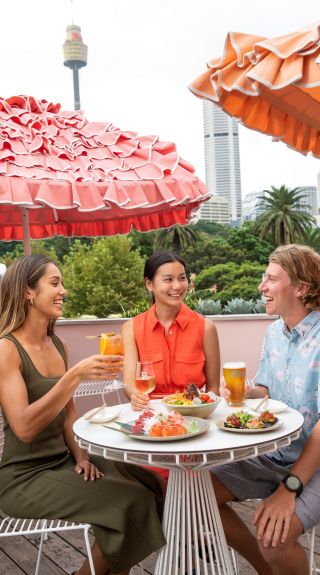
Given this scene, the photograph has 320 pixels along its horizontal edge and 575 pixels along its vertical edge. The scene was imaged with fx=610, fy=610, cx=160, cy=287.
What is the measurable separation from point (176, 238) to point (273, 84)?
43473 millimetres

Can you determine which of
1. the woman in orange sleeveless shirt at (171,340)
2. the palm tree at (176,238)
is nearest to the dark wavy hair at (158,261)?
the woman in orange sleeveless shirt at (171,340)

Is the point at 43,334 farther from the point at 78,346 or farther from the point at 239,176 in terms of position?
the point at 239,176

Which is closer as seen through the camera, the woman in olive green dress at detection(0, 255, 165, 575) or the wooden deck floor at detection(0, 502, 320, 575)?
the woman in olive green dress at detection(0, 255, 165, 575)

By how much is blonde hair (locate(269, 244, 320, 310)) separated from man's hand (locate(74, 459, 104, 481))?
1.03 meters

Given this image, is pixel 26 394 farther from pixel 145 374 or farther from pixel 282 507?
pixel 282 507

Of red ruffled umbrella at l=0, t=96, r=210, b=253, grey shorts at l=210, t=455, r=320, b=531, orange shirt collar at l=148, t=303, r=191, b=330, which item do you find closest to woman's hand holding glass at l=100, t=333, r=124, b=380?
grey shorts at l=210, t=455, r=320, b=531

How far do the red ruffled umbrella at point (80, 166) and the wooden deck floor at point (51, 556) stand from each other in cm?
184

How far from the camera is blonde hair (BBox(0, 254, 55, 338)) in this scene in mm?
2439

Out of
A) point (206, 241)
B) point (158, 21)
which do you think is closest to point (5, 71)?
point (158, 21)

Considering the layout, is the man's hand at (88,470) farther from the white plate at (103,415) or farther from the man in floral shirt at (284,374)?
the man in floral shirt at (284,374)

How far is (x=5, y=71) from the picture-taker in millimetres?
92125

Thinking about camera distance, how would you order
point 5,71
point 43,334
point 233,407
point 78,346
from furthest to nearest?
point 5,71
point 78,346
point 43,334
point 233,407

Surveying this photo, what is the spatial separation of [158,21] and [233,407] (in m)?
101

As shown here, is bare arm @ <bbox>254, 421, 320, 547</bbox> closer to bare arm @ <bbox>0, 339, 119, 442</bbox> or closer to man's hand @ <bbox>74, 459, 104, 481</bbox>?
man's hand @ <bbox>74, 459, 104, 481</bbox>
